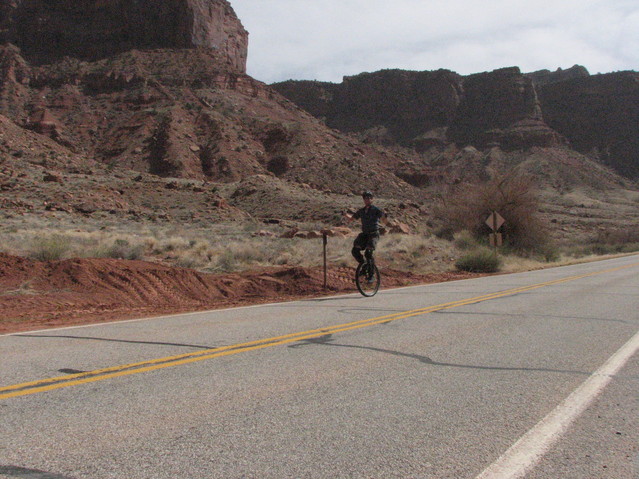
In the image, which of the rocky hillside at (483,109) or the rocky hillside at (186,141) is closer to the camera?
the rocky hillside at (186,141)

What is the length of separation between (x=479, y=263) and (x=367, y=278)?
12.8 m

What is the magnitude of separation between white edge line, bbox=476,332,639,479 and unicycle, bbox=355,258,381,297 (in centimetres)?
709

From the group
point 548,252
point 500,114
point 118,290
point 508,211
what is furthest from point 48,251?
point 500,114

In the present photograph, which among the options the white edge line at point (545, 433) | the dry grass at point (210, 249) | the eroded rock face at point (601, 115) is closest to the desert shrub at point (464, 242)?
the dry grass at point (210, 249)

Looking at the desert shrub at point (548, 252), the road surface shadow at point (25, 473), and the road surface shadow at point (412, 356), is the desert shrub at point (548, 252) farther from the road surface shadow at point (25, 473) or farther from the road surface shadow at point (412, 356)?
the road surface shadow at point (25, 473)

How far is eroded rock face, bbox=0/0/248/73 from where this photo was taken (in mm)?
79000

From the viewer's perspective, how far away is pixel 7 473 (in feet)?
9.94

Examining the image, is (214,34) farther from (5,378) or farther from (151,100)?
(5,378)

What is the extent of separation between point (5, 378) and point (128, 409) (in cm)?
166

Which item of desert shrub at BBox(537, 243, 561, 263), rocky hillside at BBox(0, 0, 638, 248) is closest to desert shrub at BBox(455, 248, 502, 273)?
desert shrub at BBox(537, 243, 561, 263)

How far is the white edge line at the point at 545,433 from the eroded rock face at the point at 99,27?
83660 mm

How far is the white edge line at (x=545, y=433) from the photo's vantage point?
3164mm

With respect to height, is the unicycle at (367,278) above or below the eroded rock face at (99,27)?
below

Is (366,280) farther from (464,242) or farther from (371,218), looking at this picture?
(464,242)
